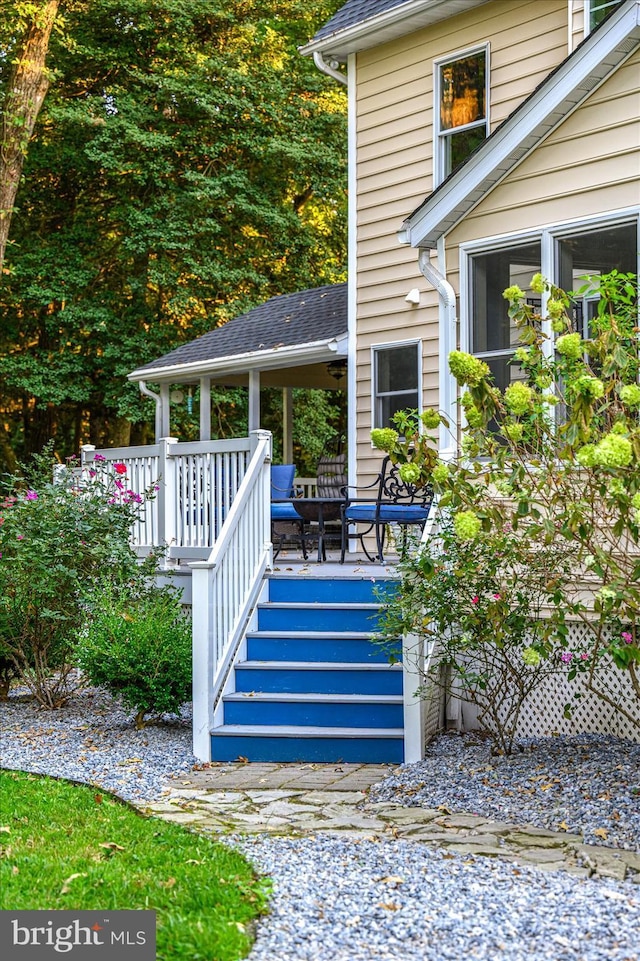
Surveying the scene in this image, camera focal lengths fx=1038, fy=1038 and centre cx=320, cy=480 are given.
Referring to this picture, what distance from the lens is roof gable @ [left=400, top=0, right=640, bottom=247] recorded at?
269 inches

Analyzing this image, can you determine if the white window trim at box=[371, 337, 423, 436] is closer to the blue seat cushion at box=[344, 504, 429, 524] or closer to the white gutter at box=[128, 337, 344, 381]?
the white gutter at box=[128, 337, 344, 381]

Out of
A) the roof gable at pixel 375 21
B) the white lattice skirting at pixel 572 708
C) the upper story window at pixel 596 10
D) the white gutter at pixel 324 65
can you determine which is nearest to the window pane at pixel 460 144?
the roof gable at pixel 375 21

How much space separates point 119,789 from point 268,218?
1518cm

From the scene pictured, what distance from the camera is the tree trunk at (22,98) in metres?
16.4

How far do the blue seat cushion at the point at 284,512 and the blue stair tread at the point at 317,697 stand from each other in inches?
116

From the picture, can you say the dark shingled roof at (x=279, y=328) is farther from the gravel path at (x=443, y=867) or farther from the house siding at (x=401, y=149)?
the gravel path at (x=443, y=867)

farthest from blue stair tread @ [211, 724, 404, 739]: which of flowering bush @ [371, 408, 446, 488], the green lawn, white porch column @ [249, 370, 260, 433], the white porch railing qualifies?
white porch column @ [249, 370, 260, 433]

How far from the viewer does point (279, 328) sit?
43.4 feet

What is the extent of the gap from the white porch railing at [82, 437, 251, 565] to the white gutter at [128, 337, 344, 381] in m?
2.48

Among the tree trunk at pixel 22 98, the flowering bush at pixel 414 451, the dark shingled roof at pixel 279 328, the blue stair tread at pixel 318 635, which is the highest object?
the tree trunk at pixel 22 98

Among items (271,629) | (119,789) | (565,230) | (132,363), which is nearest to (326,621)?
(271,629)

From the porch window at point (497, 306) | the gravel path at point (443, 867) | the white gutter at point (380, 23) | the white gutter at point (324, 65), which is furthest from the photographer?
the white gutter at point (324, 65)

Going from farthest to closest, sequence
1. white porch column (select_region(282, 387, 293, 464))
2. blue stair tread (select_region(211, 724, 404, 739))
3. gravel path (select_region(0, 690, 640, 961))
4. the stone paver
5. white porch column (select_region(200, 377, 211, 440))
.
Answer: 1. white porch column (select_region(282, 387, 293, 464))
2. white porch column (select_region(200, 377, 211, 440))
3. blue stair tread (select_region(211, 724, 404, 739))
4. the stone paver
5. gravel path (select_region(0, 690, 640, 961))

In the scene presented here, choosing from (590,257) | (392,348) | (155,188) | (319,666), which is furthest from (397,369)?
(155,188)
